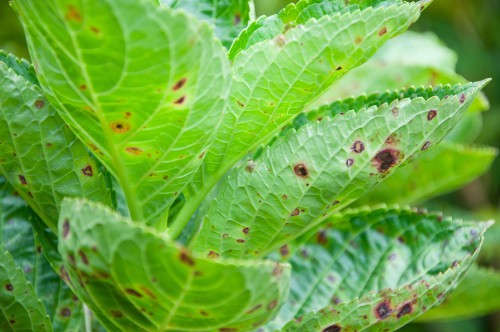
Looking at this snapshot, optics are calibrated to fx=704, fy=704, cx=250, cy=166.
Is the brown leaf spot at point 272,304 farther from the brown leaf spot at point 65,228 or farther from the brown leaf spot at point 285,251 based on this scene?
the brown leaf spot at point 285,251

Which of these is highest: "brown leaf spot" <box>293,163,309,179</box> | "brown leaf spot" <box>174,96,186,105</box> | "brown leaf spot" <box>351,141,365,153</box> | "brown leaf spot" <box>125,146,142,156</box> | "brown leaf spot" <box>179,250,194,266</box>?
"brown leaf spot" <box>174,96,186,105</box>

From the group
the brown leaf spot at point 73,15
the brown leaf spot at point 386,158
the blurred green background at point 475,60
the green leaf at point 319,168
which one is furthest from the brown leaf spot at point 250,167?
the blurred green background at point 475,60

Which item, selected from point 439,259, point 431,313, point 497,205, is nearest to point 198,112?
point 439,259

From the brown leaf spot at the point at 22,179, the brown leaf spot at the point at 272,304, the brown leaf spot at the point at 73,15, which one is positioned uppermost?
the brown leaf spot at the point at 73,15

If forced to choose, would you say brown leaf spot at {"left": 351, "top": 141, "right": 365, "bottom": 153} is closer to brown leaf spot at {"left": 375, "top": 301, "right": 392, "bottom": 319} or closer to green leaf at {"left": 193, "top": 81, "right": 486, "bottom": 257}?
green leaf at {"left": 193, "top": 81, "right": 486, "bottom": 257}

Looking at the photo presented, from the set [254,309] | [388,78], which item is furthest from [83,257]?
[388,78]

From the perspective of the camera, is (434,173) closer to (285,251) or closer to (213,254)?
(285,251)

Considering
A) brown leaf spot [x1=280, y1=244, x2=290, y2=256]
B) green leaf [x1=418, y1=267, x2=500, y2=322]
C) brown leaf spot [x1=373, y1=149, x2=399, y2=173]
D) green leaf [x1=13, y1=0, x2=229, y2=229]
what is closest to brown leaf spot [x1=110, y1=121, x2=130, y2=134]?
green leaf [x1=13, y1=0, x2=229, y2=229]

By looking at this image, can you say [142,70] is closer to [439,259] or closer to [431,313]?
[439,259]
